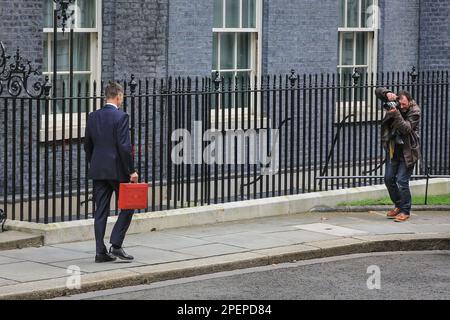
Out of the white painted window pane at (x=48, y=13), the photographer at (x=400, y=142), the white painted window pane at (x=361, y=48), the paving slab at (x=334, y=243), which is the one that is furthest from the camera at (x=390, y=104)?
the white painted window pane at (x=361, y=48)

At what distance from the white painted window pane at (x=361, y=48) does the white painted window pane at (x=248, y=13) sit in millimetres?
2831

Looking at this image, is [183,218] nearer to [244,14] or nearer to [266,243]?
[266,243]

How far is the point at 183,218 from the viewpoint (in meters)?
15.5

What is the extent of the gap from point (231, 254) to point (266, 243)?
889 mm

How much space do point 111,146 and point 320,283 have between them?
2510 mm

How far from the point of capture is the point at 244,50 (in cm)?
1945

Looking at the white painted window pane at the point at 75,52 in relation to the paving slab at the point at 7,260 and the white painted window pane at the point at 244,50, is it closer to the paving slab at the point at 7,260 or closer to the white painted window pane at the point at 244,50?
the white painted window pane at the point at 244,50

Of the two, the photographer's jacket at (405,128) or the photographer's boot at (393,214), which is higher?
the photographer's jacket at (405,128)

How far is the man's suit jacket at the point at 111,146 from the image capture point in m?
12.8

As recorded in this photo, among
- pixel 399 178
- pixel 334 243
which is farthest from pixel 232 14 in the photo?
pixel 334 243
